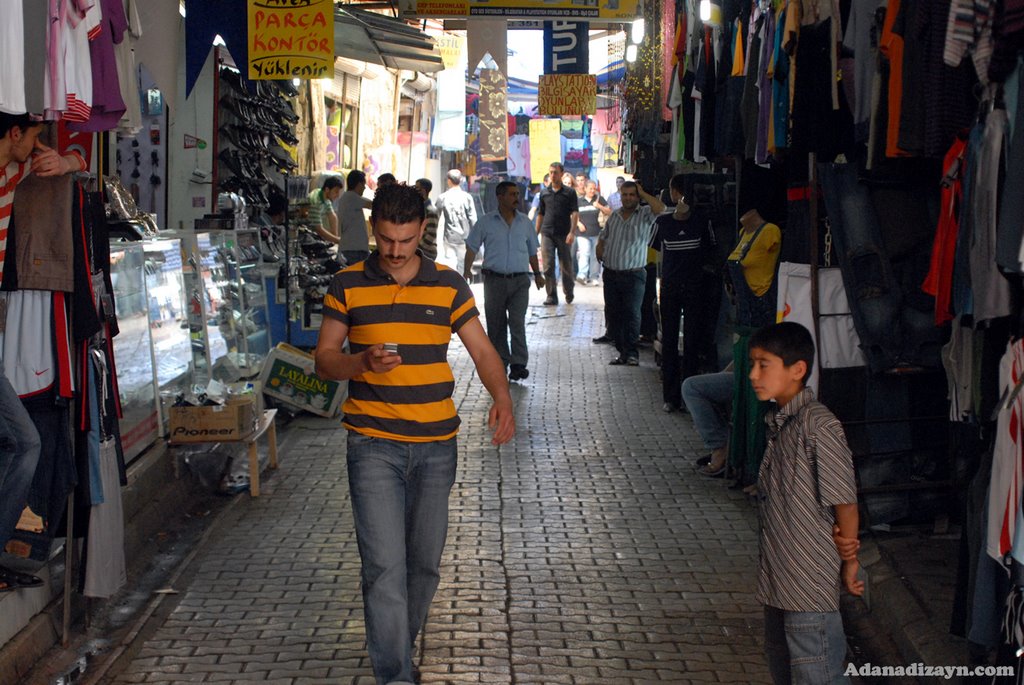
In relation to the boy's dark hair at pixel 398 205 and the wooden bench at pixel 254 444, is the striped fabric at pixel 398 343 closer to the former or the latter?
the boy's dark hair at pixel 398 205

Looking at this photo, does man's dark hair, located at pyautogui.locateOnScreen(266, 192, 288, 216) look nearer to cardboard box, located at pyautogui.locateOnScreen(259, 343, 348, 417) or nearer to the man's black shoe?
the man's black shoe

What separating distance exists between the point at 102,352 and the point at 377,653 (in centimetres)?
203

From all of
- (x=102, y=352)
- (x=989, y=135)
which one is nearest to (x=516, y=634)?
(x=102, y=352)

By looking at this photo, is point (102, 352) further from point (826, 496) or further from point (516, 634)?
point (826, 496)

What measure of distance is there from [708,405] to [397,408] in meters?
4.37

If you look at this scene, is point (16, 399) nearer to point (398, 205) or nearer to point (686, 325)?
point (398, 205)

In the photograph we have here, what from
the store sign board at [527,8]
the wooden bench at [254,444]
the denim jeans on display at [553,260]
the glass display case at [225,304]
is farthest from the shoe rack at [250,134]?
the denim jeans on display at [553,260]

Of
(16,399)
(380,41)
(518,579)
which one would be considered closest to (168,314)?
(518,579)

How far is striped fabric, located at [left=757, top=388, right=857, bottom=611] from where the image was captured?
376 cm

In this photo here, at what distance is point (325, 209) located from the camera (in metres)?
15.9

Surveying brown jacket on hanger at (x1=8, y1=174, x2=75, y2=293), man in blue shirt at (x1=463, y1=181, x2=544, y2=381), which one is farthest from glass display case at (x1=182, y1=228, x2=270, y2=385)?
brown jacket on hanger at (x1=8, y1=174, x2=75, y2=293)

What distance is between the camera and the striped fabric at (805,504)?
376 cm

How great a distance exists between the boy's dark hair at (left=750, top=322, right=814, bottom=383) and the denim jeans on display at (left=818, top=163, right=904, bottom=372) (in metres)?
2.59

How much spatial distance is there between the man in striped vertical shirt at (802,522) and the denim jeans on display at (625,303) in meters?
9.71
